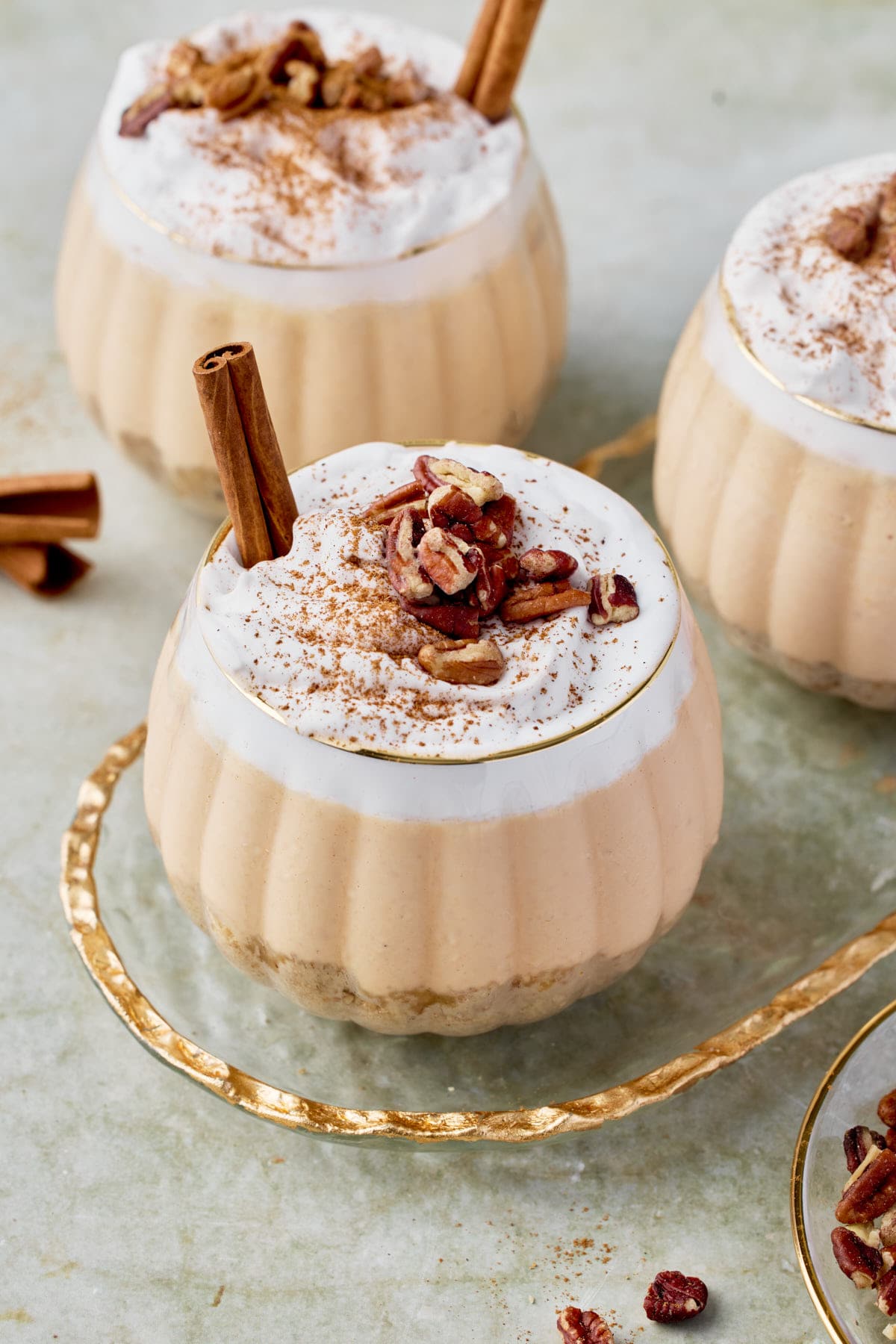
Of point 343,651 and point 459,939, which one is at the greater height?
point 343,651

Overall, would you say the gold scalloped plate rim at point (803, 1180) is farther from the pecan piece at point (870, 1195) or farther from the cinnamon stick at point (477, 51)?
the cinnamon stick at point (477, 51)

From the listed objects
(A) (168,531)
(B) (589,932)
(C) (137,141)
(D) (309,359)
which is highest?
(C) (137,141)

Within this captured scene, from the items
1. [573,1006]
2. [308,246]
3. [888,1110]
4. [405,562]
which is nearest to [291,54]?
[308,246]

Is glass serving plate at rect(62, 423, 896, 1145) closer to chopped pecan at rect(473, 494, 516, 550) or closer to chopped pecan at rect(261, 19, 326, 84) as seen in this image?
chopped pecan at rect(473, 494, 516, 550)

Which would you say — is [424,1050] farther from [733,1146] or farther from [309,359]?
[309,359]

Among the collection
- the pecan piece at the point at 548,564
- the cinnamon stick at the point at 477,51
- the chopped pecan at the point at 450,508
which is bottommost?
the pecan piece at the point at 548,564

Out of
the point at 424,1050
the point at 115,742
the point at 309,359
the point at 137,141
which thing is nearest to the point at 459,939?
the point at 424,1050

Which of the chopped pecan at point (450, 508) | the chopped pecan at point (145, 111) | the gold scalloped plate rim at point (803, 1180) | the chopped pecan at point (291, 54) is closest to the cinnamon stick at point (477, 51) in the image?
the chopped pecan at point (291, 54)
